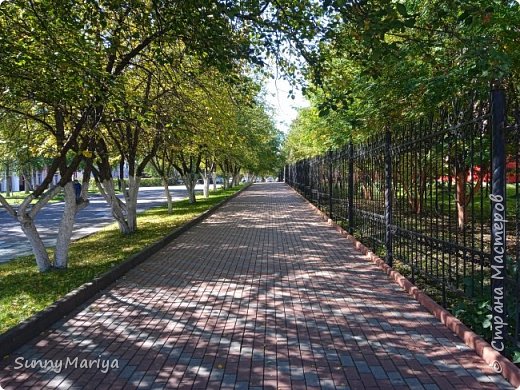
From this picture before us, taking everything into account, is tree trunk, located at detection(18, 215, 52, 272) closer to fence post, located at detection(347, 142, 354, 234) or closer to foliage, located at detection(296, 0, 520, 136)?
foliage, located at detection(296, 0, 520, 136)

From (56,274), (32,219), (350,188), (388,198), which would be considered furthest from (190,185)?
(388,198)

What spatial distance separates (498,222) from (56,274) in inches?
255

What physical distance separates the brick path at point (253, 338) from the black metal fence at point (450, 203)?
48 cm

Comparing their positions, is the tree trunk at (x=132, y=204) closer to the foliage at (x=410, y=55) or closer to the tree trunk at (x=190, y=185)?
the foliage at (x=410, y=55)

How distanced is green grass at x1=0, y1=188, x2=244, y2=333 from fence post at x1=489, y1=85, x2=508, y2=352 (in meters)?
4.62

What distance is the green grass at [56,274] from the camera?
574 centimetres

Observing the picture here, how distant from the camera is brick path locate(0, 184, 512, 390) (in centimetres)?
372

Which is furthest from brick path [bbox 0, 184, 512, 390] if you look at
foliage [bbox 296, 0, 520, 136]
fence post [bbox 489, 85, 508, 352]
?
foliage [bbox 296, 0, 520, 136]

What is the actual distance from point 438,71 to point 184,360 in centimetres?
781

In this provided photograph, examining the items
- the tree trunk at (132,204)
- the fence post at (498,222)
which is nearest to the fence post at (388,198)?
the fence post at (498,222)

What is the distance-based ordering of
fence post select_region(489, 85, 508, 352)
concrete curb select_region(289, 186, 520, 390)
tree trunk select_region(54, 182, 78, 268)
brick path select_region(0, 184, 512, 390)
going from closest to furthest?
concrete curb select_region(289, 186, 520, 390)
brick path select_region(0, 184, 512, 390)
fence post select_region(489, 85, 508, 352)
tree trunk select_region(54, 182, 78, 268)

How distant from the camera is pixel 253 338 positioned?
15.0ft

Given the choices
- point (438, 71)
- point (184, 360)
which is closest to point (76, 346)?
point (184, 360)

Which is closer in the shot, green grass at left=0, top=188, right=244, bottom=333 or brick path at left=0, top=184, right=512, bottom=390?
brick path at left=0, top=184, right=512, bottom=390
